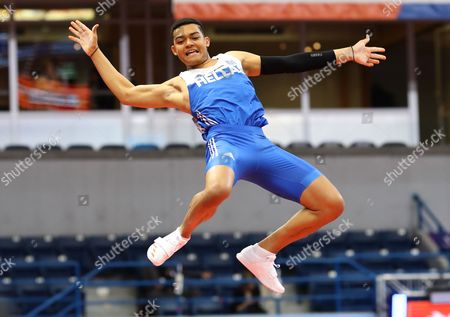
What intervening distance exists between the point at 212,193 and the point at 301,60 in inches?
57.2

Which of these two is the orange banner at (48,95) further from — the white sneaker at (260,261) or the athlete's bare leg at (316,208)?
the athlete's bare leg at (316,208)

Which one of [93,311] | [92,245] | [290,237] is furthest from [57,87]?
[290,237]

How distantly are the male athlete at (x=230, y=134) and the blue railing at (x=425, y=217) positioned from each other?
10.5 metres

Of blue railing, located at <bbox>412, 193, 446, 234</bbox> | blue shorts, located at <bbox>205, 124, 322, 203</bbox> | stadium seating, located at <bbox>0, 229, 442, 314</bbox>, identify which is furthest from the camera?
blue railing, located at <bbox>412, 193, 446, 234</bbox>

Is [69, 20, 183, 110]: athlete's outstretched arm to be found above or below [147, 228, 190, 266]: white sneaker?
above

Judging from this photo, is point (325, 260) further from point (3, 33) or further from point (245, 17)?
point (3, 33)

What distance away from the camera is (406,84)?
19375mm

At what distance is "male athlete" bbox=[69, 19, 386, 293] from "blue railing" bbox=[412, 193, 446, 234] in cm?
1053

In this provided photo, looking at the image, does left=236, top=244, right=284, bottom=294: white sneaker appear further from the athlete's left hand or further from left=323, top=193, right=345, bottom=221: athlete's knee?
the athlete's left hand

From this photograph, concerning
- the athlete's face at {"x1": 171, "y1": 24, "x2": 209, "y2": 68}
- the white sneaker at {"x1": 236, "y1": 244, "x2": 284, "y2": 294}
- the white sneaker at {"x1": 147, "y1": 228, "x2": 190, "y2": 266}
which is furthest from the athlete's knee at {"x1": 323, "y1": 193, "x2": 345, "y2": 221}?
the athlete's face at {"x1": 171, "y1": 24, "x2": 209, "y2": 68}

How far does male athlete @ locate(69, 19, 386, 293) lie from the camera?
7.14m

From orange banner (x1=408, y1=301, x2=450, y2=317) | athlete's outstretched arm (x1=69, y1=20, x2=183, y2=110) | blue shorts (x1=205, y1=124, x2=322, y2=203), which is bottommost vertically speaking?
orange banner (x1=408, y1=301, x2=450, y2=317)

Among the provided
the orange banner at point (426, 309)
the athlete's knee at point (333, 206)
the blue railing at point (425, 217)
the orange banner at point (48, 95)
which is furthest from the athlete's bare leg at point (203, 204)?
the orange banner at point (48, 95)

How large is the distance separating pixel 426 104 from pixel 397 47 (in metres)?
1.25
